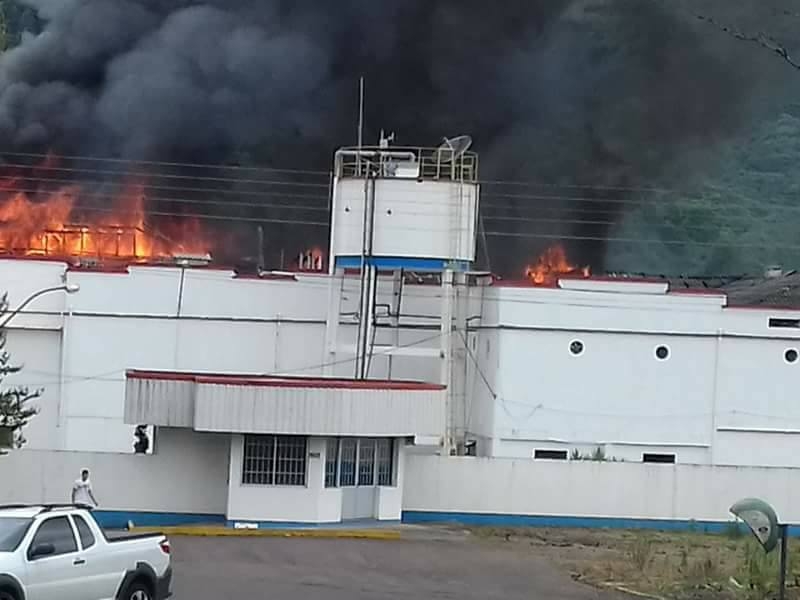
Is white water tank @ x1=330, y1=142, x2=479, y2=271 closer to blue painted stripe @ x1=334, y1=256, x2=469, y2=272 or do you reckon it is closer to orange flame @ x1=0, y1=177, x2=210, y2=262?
blue painted stripe @ x1=334, y1=256, x2=469, y2=272

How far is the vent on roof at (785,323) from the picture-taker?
4531 centimetres

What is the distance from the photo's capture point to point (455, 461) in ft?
124

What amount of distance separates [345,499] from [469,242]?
33.3 ft

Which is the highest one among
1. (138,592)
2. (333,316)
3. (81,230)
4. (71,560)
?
(81,230)

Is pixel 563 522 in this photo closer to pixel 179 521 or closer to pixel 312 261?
pixel 179 521

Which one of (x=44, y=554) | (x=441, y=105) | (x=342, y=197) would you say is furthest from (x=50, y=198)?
(x=44, y=554)

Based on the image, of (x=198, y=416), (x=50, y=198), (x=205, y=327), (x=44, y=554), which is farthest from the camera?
(x=50, y=198)

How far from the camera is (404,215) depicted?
142 ft

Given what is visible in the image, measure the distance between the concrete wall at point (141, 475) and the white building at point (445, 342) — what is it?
7.67 meters

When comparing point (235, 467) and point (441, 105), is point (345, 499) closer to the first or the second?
point (235, 467)

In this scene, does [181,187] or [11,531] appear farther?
[181,187]

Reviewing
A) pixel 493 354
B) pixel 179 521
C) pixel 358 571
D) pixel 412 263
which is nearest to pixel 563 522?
pixel 493 354

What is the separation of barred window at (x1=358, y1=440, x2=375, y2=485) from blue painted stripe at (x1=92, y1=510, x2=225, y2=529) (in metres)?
3.13

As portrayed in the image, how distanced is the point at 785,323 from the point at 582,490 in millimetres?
10345
